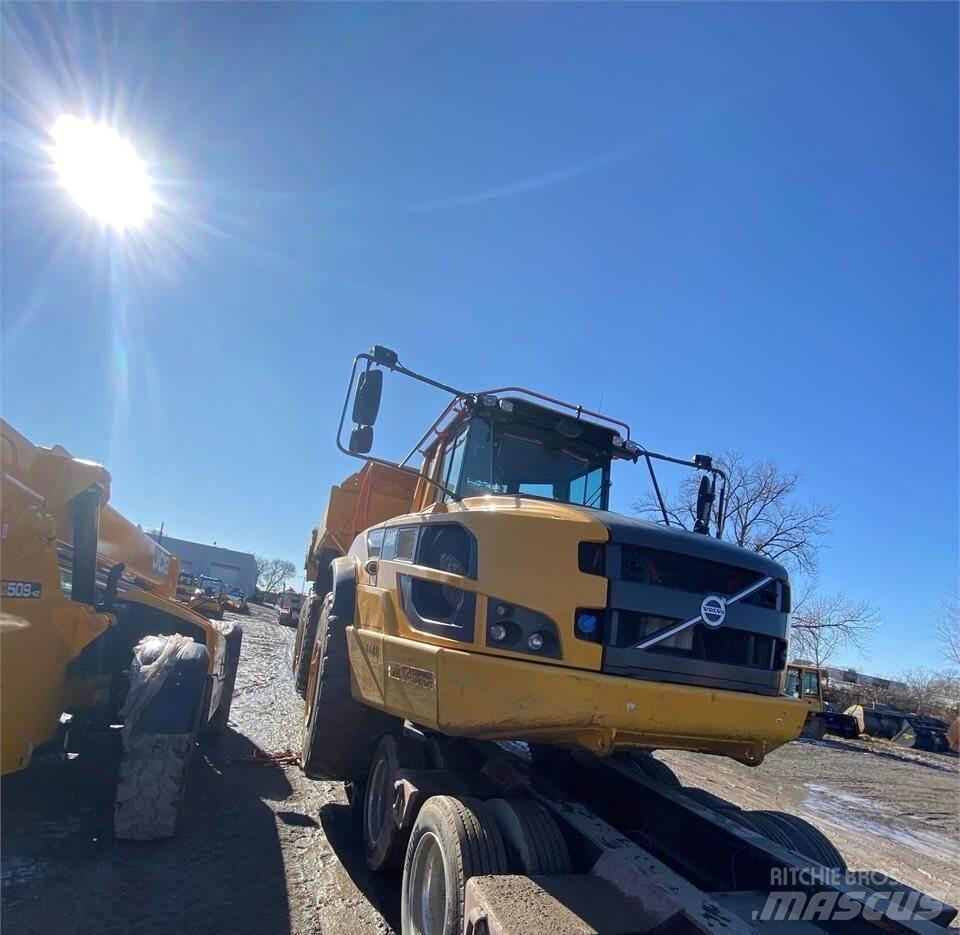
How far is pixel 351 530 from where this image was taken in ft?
27.7

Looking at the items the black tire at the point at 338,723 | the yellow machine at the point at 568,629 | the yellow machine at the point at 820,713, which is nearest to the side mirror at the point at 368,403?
the yellow machine at the point at 568,629

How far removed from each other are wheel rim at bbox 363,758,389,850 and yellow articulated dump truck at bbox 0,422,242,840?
129 cm

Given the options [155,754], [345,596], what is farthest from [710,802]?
[155,754]

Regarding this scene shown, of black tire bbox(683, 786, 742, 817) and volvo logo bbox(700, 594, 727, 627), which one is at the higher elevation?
volvo logo bbox(700, 594, 727, 627)

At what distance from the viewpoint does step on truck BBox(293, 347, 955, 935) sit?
9.36ft

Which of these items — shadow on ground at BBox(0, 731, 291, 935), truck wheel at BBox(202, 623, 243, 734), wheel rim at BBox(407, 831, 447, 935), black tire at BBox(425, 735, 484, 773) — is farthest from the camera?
truck wheel at BBox(202, 623, 243, 734)

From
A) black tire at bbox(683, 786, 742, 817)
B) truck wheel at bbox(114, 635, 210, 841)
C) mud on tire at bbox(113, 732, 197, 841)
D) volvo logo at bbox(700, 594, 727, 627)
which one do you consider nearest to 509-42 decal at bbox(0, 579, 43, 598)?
truck wheel at bbox(114, 635, 210, 841)

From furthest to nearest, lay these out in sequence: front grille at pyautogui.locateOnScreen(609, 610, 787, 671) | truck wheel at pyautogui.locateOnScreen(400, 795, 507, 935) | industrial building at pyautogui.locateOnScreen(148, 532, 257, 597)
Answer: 1. industrial building at pyautogui.locateOnScreen(148, 532, 257, 597)
2. front grille at pyautogui.locateOnScreen(609, 610, 787, 671)
3. truck wheel at pyautogui.locateOnScreen(400, 795, 507, 935)

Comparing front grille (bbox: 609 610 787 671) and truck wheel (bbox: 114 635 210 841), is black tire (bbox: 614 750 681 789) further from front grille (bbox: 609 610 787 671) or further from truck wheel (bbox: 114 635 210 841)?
truck wheel (bbox: 114 635 210 841)

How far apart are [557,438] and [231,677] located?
226 inches

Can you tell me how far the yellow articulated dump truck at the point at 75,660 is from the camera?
3943mm

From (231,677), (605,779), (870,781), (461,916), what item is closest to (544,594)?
(461,916)

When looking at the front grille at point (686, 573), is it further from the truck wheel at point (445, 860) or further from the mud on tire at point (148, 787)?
the mud on tire at point (148, 787)

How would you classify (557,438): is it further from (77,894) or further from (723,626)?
(77,894)
